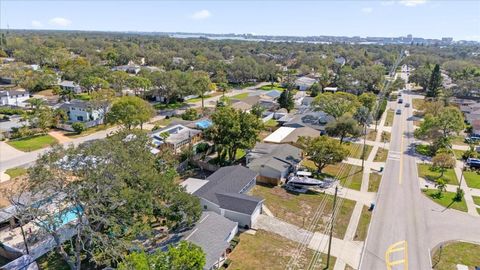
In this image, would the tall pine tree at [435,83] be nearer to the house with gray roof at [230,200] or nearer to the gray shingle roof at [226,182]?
the gray shingle roof at [226,182]

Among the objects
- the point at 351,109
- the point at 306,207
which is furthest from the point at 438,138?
the point at 306,207

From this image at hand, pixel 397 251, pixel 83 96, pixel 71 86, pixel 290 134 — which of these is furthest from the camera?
pixel 71 86

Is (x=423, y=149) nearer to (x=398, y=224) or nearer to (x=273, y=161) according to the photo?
(x=398, y=224)

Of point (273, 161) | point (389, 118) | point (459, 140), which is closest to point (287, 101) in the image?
point (389, 118)

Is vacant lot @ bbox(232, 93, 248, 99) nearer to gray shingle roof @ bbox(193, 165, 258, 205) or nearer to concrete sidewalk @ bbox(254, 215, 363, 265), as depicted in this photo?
gray shingle roof @ bbox(193, 165, 258, 205)

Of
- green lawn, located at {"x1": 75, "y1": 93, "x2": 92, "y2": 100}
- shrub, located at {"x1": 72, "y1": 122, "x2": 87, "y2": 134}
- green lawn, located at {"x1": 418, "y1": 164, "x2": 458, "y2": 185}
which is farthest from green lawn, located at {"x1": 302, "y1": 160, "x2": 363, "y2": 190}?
green lawn, located at {"x1": 75, "y1": 93, "x2": 92, "y2": 100}

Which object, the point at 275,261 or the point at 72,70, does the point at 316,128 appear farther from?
the point at 72,70
